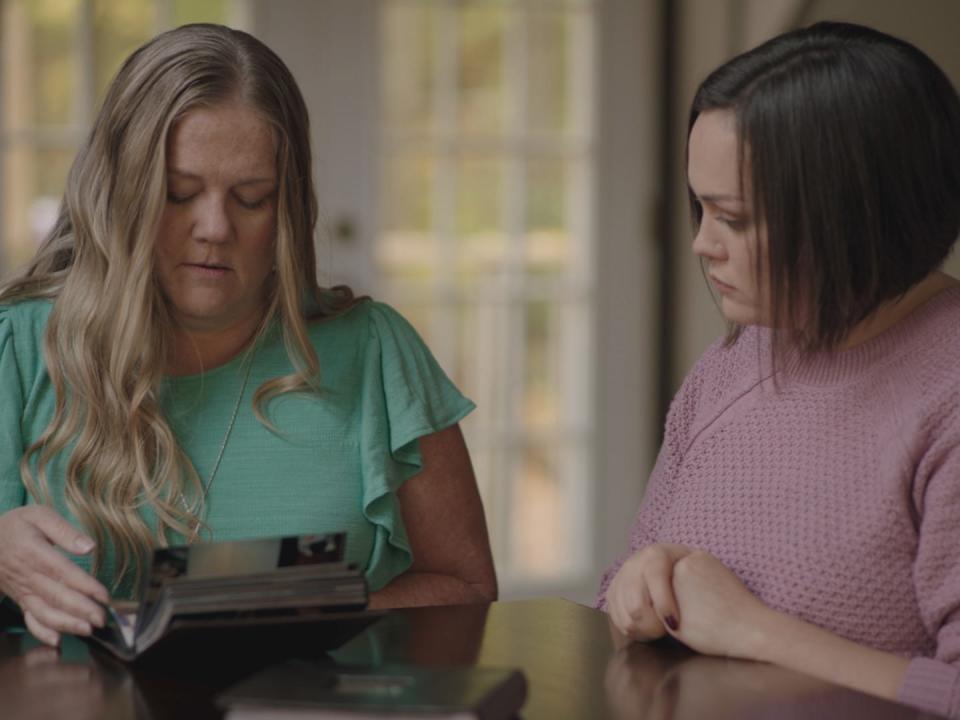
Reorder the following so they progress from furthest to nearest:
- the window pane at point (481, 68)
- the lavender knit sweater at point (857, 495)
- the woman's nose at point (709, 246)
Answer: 1. the window pane at point (481, 68)
2. the woman's nose at point (709, 246)
3. the lavender knit sweater at point (857, 495)

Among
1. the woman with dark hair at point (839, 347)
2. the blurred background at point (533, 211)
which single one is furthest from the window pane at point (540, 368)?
the woman with dark hair at point (839, 347)

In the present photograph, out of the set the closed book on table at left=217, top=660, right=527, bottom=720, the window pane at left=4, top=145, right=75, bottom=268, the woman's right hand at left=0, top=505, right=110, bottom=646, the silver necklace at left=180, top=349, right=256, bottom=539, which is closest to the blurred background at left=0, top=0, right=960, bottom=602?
the window pane at left=4, top=145, right=75, bottom=268

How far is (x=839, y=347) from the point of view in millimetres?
1473

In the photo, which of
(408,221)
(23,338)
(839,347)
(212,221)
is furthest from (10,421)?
(408,221)

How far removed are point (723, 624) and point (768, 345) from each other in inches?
15.8

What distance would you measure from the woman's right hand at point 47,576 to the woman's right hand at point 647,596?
0.52 meters

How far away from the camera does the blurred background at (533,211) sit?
141 inches

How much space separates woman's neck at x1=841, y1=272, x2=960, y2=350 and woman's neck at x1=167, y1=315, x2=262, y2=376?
0.81m

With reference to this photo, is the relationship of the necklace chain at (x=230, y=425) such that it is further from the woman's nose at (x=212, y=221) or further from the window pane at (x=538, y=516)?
the window pane at (x=538, y=516)

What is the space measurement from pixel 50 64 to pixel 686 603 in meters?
2.50

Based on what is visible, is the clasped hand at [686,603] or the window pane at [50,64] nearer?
the clasped hand at [686,603]

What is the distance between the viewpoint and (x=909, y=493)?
136cm

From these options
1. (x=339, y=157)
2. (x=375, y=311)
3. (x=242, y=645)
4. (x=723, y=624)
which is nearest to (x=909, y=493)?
(x=723, y=624)

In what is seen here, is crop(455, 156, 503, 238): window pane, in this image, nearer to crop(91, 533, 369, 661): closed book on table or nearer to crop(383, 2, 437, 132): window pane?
crop(383, 2, 437, 132): window pane
